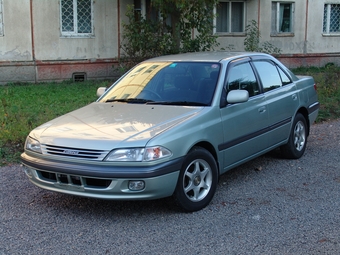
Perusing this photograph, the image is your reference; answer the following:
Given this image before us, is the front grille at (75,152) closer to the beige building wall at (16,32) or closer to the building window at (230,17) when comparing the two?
the beige building wall at (16,32)

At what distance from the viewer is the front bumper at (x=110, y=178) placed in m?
4.40

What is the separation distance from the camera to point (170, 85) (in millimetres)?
5754

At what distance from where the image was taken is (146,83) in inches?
234

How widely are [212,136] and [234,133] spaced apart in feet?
1.52

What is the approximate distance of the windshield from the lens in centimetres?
552

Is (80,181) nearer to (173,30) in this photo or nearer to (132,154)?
(132,154)

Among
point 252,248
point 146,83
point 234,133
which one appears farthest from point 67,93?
point 252,248

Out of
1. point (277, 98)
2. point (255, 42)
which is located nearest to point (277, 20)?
point (255, 42)

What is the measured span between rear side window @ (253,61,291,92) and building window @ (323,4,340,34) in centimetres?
1487

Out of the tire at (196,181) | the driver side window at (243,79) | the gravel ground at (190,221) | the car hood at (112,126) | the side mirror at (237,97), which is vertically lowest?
the gravel ground at (190,221)

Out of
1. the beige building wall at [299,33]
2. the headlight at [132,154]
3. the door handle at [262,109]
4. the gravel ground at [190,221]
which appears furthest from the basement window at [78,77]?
the headlight at [132,154]

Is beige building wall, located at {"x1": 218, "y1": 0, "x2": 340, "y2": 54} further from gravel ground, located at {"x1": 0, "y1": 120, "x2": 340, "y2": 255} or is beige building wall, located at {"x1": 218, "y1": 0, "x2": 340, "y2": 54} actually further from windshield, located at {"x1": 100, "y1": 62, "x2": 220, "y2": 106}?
gravel ground, located at {"x1": 0, "y1": 120, "x2": 340, "y2": 255}

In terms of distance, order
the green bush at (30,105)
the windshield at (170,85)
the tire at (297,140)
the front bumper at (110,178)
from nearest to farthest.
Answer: the front bumper at (110,178)
the windshield at (170,85)
the tire at (297,140)
the green bush at (30,105)

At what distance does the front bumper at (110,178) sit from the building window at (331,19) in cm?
1785
